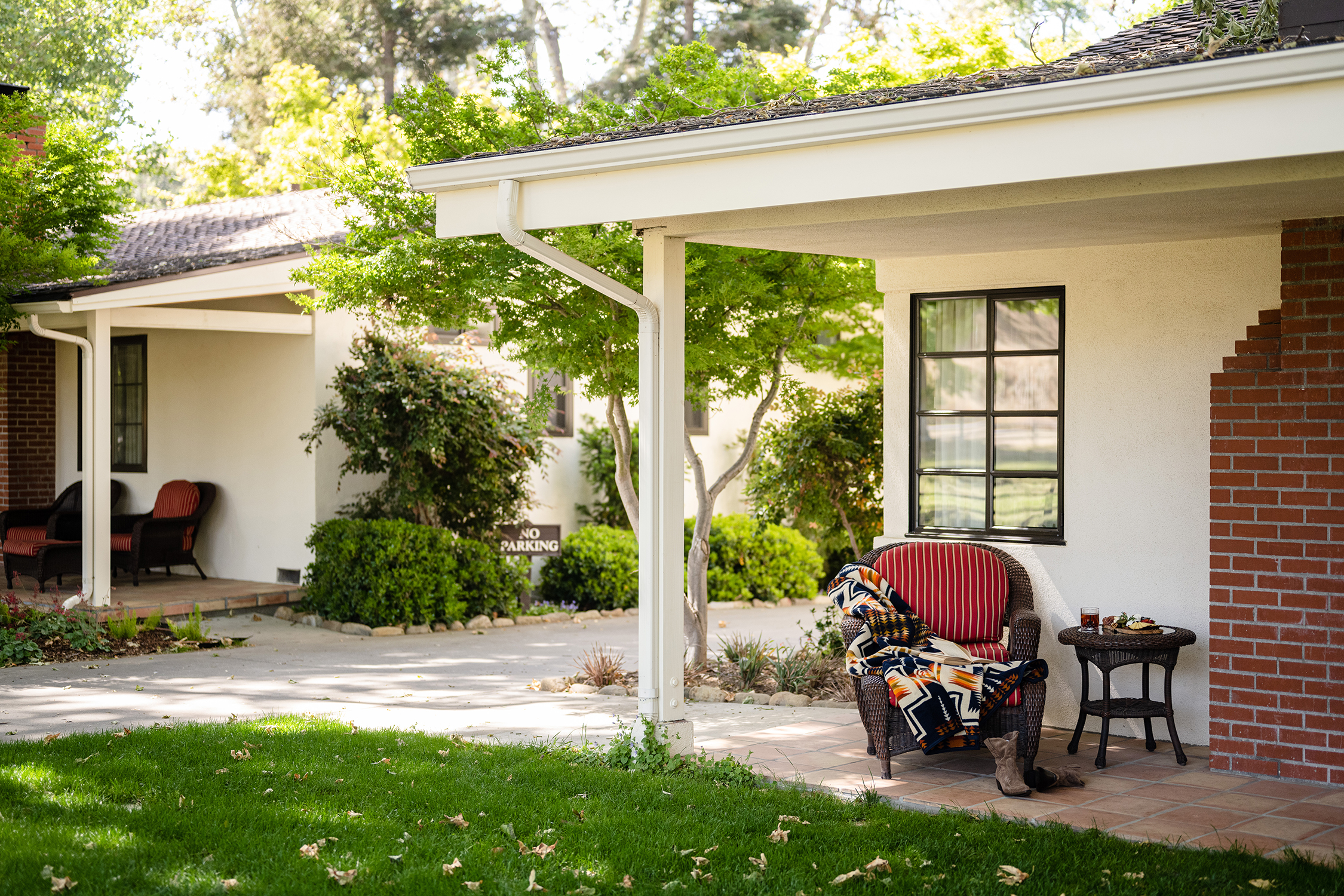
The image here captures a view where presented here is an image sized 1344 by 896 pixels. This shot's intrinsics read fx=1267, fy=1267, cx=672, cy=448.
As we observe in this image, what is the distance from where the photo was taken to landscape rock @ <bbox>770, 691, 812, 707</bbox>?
780 centimetres

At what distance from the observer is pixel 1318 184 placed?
4.87m

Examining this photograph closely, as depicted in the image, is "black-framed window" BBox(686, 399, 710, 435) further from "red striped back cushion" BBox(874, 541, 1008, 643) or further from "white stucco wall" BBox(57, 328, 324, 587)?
"red striped back cushion" BBox(874, 541, 1008, 643)

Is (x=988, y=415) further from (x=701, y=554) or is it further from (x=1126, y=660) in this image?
(x=701, y=554)

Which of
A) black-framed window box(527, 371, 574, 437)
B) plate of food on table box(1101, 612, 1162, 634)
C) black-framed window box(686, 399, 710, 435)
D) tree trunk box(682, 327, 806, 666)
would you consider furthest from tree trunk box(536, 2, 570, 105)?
plate of food on table box(1101, 612, 1162, 634)

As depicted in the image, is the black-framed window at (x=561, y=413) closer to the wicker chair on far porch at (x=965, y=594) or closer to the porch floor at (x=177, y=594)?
the porch floor at (x=177, y=594)

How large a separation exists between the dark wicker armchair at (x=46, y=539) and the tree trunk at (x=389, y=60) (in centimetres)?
1547

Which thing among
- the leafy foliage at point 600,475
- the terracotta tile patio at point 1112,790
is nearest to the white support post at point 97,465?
the leafy foliage at point 600,475

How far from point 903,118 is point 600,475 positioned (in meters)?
10.0

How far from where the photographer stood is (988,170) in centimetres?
451

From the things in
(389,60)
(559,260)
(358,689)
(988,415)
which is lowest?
(358,689)

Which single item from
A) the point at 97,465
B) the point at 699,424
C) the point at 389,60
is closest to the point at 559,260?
the point at 97,465

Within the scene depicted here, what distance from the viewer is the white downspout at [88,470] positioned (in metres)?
10.4

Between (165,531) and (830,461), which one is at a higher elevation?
(830,461)

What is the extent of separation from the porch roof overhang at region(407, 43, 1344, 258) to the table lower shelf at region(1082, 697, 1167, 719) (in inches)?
91.2
